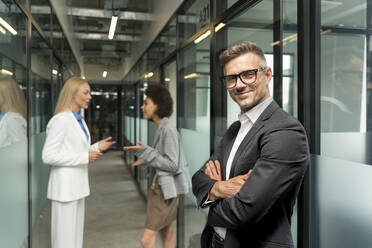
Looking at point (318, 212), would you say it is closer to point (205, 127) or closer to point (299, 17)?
point (299, 17)

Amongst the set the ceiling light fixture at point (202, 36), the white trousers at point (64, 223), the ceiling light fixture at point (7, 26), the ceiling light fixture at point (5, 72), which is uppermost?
the ceiling light fixture at point (202, 36)

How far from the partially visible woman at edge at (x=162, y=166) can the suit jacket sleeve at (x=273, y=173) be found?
1.44 metres

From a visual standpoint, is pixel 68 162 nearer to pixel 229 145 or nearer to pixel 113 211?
pixel 229 145

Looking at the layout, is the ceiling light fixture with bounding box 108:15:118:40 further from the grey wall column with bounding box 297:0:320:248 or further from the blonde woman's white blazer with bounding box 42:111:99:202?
the grey wall column with bounding box 297:0:320:248

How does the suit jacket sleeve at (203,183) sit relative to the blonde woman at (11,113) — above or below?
below

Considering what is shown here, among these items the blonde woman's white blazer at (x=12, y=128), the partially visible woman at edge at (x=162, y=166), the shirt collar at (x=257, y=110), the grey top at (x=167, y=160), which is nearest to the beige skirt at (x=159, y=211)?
the partially visible woman at edge at (x=162, y=166)

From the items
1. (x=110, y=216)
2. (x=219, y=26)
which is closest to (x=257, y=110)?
(x=219, y=26)

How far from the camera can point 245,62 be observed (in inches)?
45.9

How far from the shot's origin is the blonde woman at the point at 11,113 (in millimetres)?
1676

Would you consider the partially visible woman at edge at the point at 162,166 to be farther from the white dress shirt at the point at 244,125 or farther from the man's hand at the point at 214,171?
the white dress shirt at the point at 244,125

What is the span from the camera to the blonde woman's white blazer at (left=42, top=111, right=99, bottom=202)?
2193 mm

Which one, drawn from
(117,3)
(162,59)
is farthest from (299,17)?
(117,3)

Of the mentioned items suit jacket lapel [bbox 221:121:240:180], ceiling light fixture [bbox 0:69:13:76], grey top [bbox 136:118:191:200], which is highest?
ceiling light fixture [bbox 0:69:13:76]

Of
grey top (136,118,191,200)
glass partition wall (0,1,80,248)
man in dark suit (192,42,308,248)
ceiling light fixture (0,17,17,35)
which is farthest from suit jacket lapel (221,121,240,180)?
ceiling light fixture (0,17,17,35)
